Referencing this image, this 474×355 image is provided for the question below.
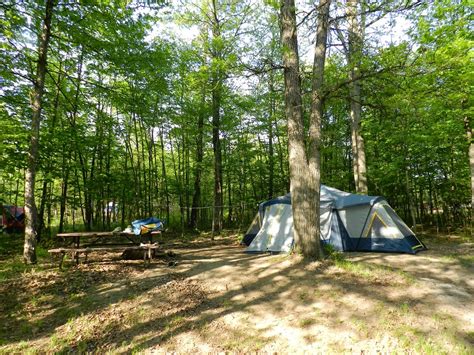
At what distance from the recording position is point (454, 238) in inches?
388

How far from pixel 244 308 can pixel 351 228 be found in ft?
16.7

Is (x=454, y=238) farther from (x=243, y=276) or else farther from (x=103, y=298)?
(x=103, y=298)

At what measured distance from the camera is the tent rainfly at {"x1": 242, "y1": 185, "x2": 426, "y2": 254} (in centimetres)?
754

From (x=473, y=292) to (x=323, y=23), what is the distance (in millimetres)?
5829

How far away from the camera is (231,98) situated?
14289 millimetres

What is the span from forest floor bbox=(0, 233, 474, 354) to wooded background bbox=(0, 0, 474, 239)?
146 inches

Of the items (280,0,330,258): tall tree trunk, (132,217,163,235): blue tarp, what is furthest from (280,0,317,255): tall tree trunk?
(132,217,163,235): blue tarp

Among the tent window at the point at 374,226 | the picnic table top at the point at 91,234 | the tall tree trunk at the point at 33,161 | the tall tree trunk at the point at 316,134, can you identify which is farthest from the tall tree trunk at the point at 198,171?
the tent window at the point at 374,226

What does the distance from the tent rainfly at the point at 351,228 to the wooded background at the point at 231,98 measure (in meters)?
2.45

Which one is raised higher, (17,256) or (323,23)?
(323,23)

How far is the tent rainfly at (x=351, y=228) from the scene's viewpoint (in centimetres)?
754

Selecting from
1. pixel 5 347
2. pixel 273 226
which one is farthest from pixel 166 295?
pixel 273 226

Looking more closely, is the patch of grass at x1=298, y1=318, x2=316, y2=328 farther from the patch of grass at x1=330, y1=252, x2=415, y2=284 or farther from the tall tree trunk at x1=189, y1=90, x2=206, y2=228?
the tall tree trunk at x1=189, y1=90, x2=206, y2=228

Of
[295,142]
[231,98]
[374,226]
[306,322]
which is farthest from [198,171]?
[306,322]
